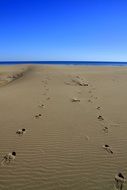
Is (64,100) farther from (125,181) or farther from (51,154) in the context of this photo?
(125,181)

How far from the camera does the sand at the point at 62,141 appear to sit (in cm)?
448

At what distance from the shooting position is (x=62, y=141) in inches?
245

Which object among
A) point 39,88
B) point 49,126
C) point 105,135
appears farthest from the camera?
point 39,88

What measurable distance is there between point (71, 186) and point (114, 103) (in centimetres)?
687

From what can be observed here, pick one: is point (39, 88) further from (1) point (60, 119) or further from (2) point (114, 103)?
(1) point (60, 119)

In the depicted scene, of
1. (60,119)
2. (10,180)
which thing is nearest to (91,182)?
(10,180)

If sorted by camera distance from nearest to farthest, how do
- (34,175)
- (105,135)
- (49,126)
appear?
(34,175)
(105,135)
(49,126)

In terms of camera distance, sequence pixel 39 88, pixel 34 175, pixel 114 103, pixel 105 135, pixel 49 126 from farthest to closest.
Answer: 1. pixel 39 88
2. pixel 114 103
3. pixel 49 126
4. pixel 105 135
5. pixel 34 175

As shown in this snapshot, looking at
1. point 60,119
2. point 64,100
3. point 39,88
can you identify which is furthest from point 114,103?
point 39,88

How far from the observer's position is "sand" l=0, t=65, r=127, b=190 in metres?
4.48

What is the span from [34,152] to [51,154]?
0.40m

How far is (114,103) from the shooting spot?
35.1 ft

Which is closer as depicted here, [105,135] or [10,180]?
[10,180]

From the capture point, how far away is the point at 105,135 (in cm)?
661
